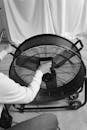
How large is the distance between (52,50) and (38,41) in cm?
15

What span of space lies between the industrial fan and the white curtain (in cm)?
152

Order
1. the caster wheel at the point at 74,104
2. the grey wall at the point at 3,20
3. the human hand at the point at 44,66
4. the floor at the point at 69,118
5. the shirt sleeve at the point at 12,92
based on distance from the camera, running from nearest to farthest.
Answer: the shirt sleeve at the point at 12,92, the human hand at the point at 44,66, the floor at the point at 69,118, the caster wheel at the point at 74,104, the grey wall at the point at 3,20

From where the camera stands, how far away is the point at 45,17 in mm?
3025

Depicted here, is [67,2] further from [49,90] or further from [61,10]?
[49,90]

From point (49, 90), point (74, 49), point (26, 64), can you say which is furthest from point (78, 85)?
point (26, 64)

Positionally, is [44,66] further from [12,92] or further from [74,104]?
[74,104]

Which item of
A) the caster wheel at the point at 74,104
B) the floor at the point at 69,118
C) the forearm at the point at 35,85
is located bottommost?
the floor at the point at 69,118

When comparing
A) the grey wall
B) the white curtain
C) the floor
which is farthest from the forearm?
the grey wall

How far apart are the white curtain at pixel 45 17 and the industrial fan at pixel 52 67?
1.52 m

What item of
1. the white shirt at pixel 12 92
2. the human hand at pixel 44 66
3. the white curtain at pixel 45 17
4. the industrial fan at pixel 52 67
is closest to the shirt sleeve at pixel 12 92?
the white shirt at pixel 12 92

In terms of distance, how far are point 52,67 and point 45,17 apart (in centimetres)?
173

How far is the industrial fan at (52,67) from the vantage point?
55.3 inches

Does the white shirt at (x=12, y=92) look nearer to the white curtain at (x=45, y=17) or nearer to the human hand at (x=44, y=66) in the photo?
the human hand at (x=44, y=66)

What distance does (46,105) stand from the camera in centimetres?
189
